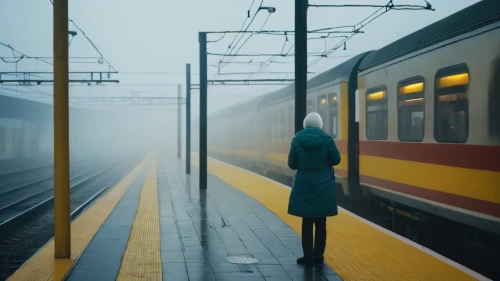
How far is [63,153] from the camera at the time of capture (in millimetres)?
6832

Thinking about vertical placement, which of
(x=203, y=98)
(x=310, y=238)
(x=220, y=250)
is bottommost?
(x=220, y=250)

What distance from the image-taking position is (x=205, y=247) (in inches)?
304

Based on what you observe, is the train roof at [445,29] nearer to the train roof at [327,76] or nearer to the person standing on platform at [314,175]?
the train roof at [327,76]

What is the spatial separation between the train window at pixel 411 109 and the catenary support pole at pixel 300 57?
7.21 ft

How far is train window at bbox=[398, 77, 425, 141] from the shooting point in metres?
9.65

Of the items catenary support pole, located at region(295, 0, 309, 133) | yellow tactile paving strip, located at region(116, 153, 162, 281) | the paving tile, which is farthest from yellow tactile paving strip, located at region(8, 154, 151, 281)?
catenary support pole, located at region(295, 0, 309, 133)

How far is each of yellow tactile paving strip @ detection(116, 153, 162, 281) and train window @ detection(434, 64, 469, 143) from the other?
14.8 feet

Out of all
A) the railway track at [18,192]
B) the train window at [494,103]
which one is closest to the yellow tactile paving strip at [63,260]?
the railway track at [18,192]

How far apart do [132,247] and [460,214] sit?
4525 millimetres

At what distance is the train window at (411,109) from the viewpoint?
9.65 metres

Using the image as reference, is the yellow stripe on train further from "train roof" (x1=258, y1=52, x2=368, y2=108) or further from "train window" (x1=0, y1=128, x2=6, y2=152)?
"train window" (x1=0, y1=128, x2=6, y2=152)

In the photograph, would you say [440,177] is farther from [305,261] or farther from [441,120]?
[305,261]

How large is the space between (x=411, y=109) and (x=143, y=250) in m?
5.32

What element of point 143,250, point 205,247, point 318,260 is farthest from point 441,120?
point 143,250
